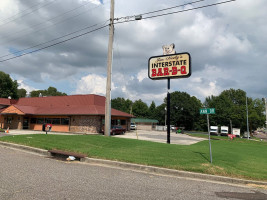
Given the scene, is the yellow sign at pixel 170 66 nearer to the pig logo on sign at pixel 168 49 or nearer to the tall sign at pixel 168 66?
the tall sign at pixel 168 66

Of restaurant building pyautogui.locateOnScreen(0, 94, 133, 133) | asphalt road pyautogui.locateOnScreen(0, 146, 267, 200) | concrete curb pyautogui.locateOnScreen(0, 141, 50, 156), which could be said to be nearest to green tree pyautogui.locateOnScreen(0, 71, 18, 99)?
restaurant building pyautogui.locateOnScreen(0, 94, 133, 133)

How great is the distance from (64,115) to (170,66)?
21.2 m

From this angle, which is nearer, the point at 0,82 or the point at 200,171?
the point at 200,171

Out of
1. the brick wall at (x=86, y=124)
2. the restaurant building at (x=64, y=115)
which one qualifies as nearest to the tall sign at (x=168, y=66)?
the restaurant building at (x=64, y=115)

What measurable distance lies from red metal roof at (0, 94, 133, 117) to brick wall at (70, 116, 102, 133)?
1.01 m

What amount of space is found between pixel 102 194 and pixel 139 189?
109cm

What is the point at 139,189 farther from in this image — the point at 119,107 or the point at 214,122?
the point at 119,107

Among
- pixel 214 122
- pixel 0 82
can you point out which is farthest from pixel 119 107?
pixel 0 82

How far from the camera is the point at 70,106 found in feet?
114

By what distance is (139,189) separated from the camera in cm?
542

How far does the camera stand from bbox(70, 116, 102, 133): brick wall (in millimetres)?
29859

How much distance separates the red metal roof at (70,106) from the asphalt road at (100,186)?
2225 centimetres

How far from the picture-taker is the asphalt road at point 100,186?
479cm

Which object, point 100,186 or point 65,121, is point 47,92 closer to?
point 65,121
